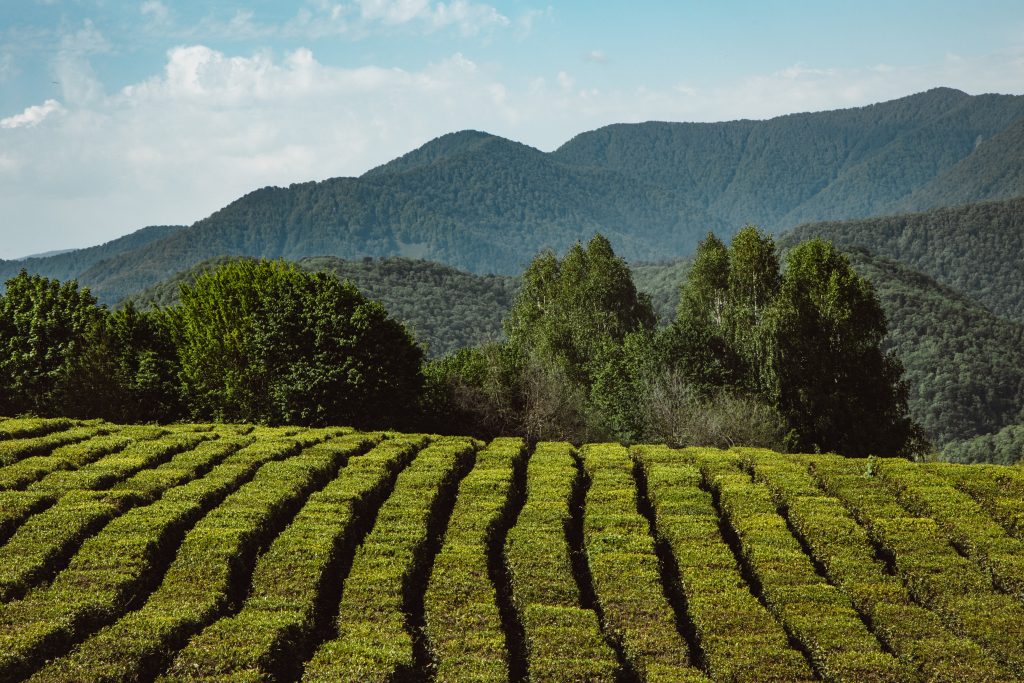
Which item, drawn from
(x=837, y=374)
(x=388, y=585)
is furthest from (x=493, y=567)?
(x=837, y=374)

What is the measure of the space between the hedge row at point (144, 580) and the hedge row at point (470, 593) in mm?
5339

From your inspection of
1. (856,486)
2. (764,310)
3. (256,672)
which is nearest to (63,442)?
(256,672)

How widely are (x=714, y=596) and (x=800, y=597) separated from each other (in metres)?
2.12

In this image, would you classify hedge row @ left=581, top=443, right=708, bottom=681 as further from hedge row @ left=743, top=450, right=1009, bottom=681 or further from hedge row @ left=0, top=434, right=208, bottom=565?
hedge row @ left=0, top=434, right=208, bottom=565

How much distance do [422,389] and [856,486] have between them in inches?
1155

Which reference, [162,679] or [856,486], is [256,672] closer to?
[162,679]

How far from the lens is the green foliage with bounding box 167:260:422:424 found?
47.8m

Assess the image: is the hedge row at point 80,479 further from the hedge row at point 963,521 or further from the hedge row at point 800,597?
the hedge row at point 963,521

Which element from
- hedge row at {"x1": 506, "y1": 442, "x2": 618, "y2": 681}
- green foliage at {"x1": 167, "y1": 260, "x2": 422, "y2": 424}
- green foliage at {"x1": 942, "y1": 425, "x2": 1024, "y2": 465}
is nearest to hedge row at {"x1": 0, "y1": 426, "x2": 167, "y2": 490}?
green foliage at {"x1": 167, "y1": 260, "x2": 422, "y2": 424}

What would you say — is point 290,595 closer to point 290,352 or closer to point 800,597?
point 800,597

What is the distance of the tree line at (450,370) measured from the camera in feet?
163

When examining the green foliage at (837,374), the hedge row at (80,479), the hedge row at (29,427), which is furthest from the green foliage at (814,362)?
the hedge row at (29,427)

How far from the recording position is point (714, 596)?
21531mm

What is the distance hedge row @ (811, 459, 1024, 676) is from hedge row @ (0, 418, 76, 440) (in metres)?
31.3
